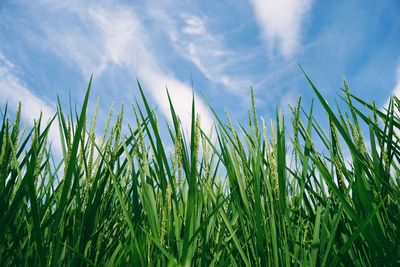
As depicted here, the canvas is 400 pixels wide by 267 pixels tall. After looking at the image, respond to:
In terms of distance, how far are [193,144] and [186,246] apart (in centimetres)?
26

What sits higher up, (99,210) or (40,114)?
(40,114)

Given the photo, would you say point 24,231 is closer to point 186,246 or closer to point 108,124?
point 108,124

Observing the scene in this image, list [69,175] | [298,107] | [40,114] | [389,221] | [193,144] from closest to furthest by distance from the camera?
[69,175], [193,144], [389,221], [298,107], [40,114]

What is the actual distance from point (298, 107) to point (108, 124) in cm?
62

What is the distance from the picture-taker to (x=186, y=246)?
3.05 feet

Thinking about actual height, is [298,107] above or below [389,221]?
above

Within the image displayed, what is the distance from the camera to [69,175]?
2.81 ft

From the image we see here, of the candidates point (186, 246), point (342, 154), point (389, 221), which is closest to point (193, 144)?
point (186, 246)

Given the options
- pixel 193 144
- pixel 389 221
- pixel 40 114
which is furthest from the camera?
pixel 40 114

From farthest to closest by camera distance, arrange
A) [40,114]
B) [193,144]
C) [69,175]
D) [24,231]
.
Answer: [40,114]
[24,231]
[193,144]
[69,175]

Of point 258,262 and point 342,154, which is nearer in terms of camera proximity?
point 258,262

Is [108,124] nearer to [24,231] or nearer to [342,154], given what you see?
[24,231]

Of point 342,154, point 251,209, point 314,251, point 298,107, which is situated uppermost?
point 298,107

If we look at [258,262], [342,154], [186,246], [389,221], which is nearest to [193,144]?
[186,246]
